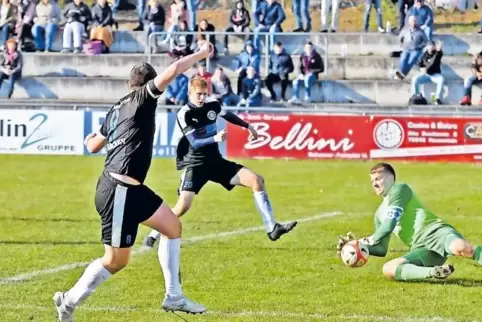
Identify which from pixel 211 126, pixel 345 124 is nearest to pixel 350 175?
pixel 345 124

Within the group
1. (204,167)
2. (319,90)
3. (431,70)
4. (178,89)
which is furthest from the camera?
(319,90)

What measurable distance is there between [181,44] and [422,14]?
680 centimetres

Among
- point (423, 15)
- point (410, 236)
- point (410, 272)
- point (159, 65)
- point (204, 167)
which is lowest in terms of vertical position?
point (410, 272)

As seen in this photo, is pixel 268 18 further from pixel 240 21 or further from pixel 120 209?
pixel 120 209

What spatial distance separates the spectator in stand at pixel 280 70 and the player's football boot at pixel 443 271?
753 inches

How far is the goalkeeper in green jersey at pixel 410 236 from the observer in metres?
10.1

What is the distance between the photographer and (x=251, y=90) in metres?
28.5

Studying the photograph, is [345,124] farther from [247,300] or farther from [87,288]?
[87,288]

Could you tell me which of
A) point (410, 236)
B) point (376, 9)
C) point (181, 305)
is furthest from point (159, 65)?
point (181, 305)

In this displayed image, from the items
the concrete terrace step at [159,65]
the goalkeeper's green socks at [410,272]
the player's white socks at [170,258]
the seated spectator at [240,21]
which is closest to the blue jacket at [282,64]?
the concrete terrace step at [159,65]

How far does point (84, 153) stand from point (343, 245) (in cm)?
1695

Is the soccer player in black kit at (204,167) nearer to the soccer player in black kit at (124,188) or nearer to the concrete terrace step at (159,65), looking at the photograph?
the soccer player in black kit at (124,188)

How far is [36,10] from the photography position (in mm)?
32594

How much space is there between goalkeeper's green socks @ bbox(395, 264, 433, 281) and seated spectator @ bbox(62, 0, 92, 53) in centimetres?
2251
